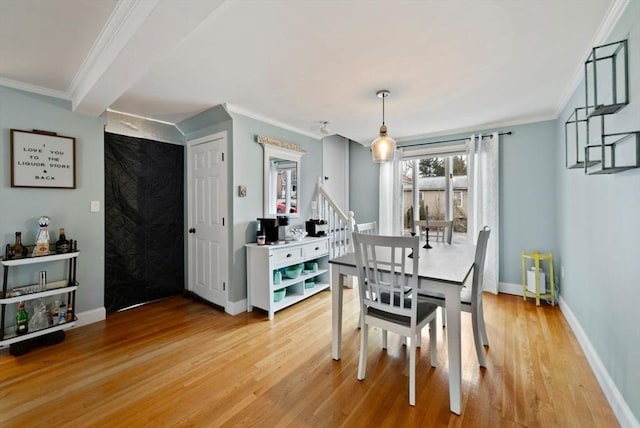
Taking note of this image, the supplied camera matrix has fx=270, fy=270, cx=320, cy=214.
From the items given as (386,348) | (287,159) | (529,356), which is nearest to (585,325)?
(529,356)

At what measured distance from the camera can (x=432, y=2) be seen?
1.48 meters

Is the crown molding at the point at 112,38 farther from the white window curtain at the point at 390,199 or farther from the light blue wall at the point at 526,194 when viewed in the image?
the light blue wall at the point at 526,194

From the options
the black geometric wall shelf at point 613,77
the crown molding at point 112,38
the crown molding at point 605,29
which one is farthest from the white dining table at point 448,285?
the crown molding at point 112,38

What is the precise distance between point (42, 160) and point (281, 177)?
238 cm

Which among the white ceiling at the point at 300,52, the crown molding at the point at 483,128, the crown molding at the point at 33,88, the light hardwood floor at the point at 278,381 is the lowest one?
the light hardwood floor at the point at 278,381

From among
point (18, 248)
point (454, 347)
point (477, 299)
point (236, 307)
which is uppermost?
point (18, 248)

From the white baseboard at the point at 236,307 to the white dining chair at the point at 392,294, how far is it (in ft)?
5.58

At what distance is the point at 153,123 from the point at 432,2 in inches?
132

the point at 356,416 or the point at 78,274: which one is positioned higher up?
the point at 78,274

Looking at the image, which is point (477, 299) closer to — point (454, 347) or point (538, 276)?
point (454, 347)

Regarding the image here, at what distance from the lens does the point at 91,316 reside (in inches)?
111

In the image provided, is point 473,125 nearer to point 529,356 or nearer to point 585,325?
point 585,325

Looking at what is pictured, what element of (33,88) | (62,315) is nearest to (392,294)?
(62,315)

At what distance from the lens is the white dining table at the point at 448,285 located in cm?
161
